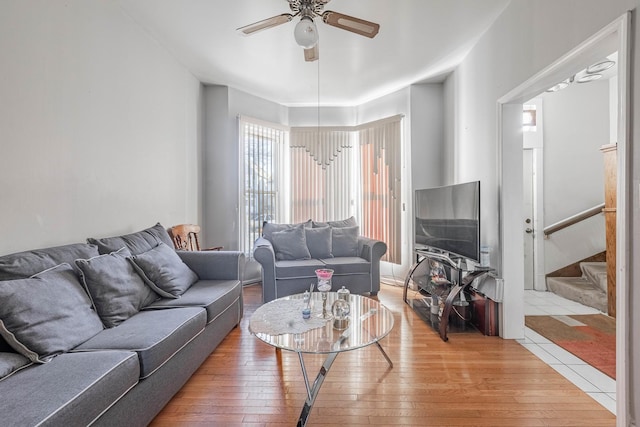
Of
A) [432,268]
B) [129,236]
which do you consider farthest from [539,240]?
[129,236]

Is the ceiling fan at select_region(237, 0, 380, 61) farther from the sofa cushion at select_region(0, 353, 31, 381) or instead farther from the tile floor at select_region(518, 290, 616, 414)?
the tile floor at select_region(518, 290, 616, 414)

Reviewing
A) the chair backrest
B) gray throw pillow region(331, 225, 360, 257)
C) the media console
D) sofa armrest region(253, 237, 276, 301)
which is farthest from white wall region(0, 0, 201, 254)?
the media console

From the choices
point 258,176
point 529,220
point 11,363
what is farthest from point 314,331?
point 529,220

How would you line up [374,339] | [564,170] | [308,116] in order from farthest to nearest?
[308,116] → [564,170] → [374,339]

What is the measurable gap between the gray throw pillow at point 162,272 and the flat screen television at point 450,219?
2481mm

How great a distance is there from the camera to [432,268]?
10.8 ft

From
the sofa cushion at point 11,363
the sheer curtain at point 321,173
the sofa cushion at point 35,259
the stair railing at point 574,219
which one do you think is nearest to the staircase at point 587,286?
the stair railing at point 574,219

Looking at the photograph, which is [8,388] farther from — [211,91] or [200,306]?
[211,91]

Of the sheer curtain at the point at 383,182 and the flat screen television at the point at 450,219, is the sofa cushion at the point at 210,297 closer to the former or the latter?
the flat screen television at the point at 450,219

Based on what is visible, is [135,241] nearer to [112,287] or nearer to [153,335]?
[112,287]

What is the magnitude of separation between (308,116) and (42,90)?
3420 millimetres

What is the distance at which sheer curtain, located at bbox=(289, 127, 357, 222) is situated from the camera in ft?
15.1

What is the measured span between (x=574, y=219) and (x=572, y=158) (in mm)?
837

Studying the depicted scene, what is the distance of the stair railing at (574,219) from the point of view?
3.78m
